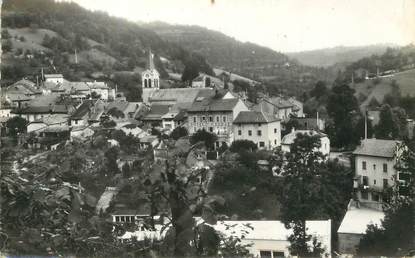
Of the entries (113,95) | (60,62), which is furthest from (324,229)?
(60,62)

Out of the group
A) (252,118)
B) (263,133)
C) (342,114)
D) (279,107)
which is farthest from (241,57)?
(263,133)

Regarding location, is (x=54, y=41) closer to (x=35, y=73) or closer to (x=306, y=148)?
(x=35, y=73)

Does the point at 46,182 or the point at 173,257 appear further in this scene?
the point at 46,182

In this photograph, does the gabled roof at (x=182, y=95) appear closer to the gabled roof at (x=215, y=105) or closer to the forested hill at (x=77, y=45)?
the gabled roof at (x=215, y=105)

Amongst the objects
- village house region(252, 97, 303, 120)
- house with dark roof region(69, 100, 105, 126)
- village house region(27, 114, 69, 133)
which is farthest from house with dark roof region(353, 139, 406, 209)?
house with dark roof region(69, 100, 105, 126)

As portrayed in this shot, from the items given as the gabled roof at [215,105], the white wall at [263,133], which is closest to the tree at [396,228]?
the white wall at [263,133]

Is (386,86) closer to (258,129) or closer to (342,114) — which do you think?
(342,114)
